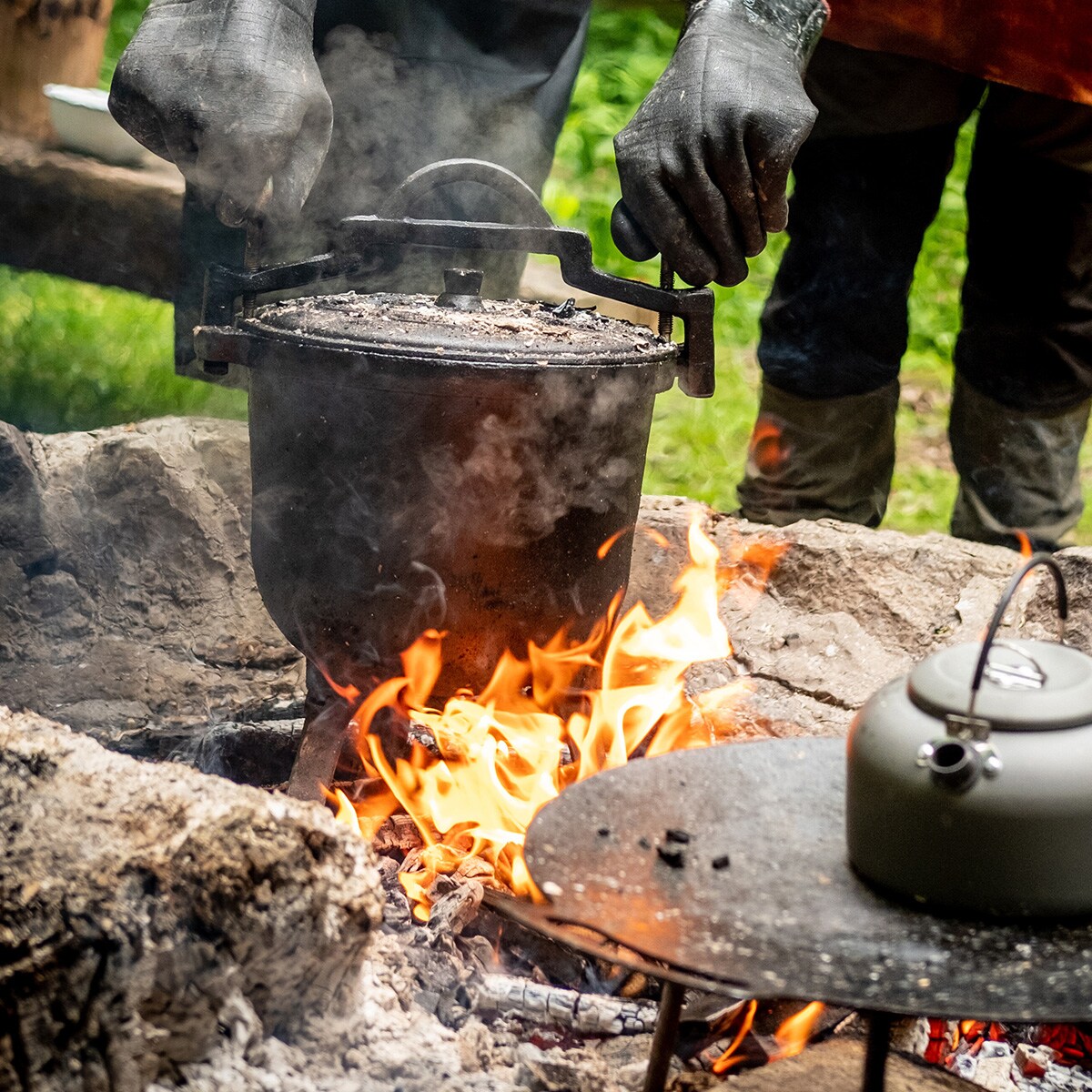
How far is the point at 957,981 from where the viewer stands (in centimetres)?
146

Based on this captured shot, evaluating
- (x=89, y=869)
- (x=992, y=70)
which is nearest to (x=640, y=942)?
(x=89, y=869)

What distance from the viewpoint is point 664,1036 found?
166 centimetres

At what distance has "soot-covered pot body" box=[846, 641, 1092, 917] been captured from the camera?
1540 millimetres

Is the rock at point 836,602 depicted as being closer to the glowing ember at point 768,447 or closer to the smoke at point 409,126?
the glowing ember at point 768,447

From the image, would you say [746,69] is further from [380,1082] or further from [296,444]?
[380,1082]

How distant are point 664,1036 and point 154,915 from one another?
660mm

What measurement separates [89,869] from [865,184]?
3446 millimetres

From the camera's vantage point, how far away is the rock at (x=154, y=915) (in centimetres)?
149

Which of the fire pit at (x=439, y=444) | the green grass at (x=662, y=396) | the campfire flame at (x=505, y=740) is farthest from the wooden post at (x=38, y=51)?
the campfire flame at (x=505, y=740)

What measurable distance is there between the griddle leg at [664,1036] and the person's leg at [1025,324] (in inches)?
124

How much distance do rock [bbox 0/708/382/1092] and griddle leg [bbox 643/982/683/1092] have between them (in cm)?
40

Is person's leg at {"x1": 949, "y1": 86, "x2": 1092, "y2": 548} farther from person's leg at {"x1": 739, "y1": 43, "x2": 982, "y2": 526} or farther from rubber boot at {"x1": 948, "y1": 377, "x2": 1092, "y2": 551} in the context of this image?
person's leg at {"x1": 739, "y1": 43, "x2": 982, "y2": 526}

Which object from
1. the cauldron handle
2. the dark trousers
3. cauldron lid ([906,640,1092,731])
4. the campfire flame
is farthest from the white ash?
the dark trousers

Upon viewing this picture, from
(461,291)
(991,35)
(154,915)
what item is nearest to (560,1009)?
(154,915)
